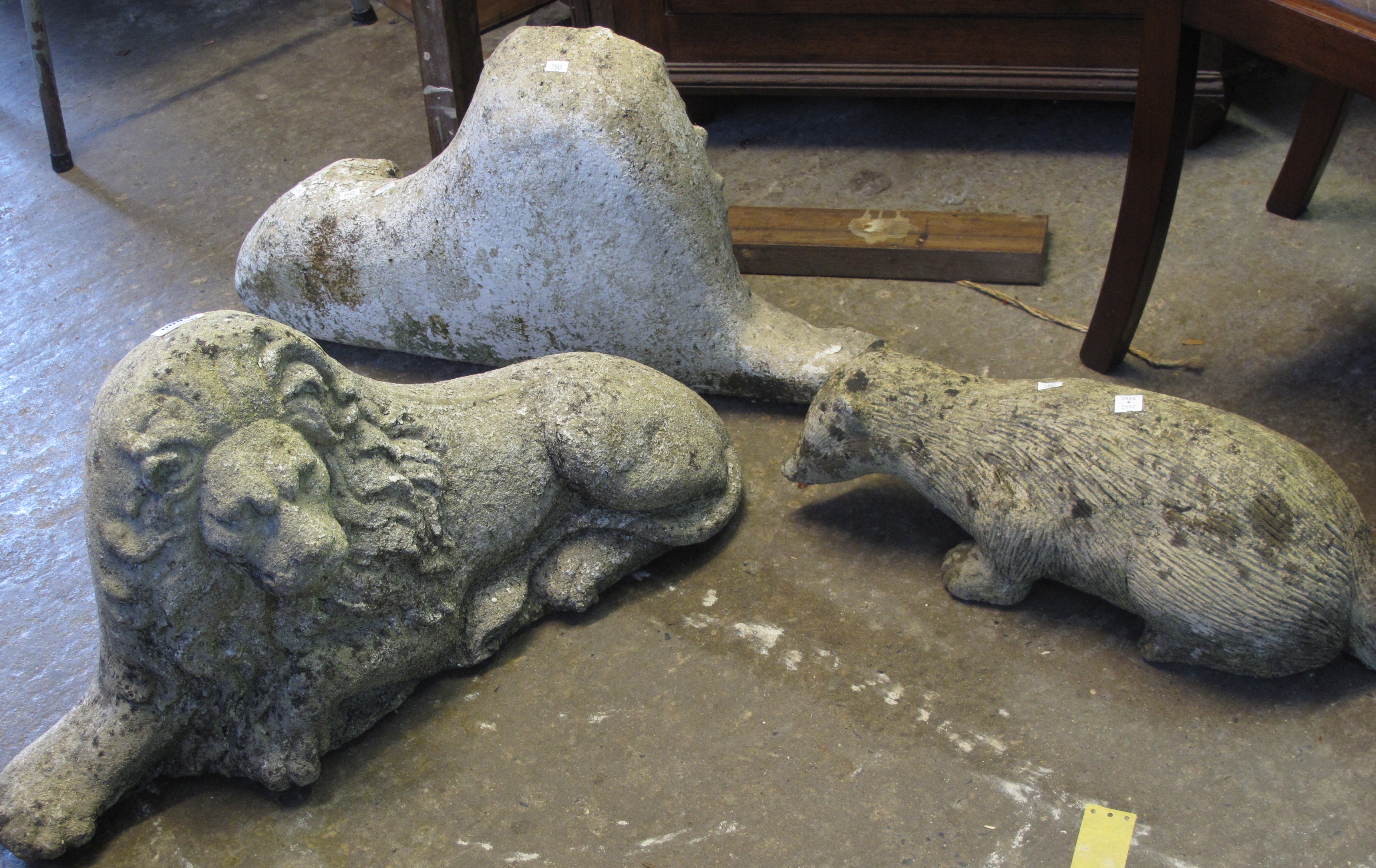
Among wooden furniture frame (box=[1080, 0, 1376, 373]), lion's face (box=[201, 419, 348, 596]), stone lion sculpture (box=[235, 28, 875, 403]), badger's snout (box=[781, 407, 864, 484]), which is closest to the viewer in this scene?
lion's face (box=[201, 419, 348, 596])

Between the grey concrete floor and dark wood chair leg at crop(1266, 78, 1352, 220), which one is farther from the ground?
dark wood chair leg at crop(1266, 78, 1352, 220)

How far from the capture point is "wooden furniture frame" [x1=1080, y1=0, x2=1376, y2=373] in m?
2.11

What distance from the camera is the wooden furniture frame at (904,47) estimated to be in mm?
3480

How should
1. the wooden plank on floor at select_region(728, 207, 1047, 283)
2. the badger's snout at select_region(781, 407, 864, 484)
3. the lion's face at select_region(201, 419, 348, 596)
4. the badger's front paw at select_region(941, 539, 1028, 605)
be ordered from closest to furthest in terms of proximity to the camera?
the lion's face at select_region(201, 419, 348, 596) < the badger's front paw at select_region(941, 539, 1028, 605) < the badger's snout at select_region(781, 407, 864, 484) < the wooden plank on floor at select_region(728, 207, 1047, 283)

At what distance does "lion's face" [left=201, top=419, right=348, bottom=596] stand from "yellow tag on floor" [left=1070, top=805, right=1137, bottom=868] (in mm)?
1330

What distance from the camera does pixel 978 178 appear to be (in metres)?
3.66

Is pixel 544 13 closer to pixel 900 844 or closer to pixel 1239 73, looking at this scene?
pixel 1239 73

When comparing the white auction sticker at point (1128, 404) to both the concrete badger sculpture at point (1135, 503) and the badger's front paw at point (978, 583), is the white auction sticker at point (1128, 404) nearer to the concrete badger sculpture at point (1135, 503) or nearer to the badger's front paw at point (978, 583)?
the concrete badger sculpture at point (1135, 503)

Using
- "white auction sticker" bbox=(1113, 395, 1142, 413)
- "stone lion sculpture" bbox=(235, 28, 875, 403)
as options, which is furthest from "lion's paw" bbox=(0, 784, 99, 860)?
"white auction sticker" bbox=(1113, 395, 1142, 413)

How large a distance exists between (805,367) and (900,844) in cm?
123

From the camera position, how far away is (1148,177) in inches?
103

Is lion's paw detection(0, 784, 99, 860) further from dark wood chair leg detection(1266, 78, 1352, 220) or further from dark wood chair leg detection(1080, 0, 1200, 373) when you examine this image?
dark wood chair leg detection(1266, 78, 1352, 220)

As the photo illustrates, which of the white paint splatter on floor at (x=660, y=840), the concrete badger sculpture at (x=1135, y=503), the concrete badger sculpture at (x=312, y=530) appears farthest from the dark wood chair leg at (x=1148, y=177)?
the white paint splatter on floor at (x=660, y=840)

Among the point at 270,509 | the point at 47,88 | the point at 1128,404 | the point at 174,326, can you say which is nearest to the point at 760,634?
the point at 1128,404
